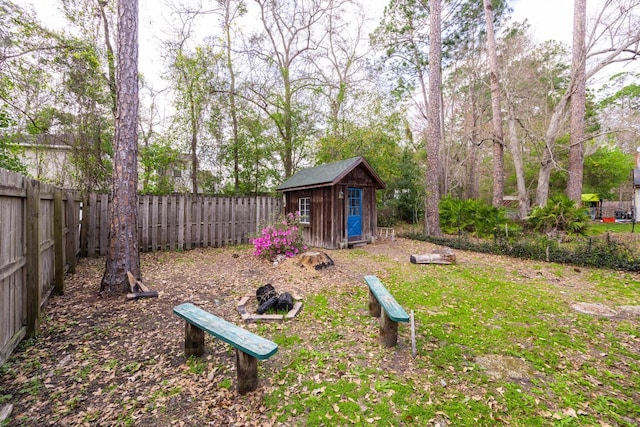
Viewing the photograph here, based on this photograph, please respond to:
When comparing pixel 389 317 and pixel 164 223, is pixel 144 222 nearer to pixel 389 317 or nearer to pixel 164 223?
pixel 164 223

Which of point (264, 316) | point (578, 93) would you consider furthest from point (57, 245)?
point (578, 93)

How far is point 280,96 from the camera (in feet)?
42.9

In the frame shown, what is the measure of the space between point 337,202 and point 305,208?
1667 millimetres

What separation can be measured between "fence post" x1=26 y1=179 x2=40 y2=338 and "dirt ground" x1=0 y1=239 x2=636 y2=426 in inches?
9.6

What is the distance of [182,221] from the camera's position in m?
8.45

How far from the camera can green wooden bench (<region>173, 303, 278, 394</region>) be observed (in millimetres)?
2076

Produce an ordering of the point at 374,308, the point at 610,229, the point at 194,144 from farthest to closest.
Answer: the point at 194,144 → the point at 610,229 → the point at 374,308

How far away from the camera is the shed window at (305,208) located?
9956 mm

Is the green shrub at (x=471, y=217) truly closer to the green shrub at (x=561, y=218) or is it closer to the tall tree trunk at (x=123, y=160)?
the green shrub at (x=561, y=218)

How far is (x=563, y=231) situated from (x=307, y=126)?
11.6 meters

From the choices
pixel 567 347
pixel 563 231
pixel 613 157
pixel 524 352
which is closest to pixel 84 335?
pixel 524 352

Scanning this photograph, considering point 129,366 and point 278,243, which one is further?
point 278,243

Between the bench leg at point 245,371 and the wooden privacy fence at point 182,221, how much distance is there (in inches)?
262

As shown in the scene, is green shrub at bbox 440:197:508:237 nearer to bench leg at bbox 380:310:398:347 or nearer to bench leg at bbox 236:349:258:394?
bench leg at bbox 380:310:398:347
